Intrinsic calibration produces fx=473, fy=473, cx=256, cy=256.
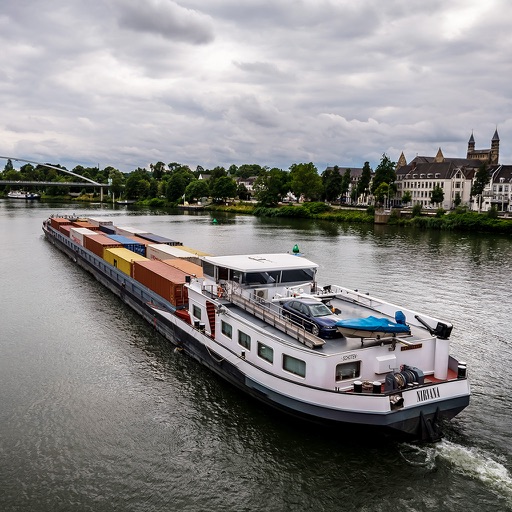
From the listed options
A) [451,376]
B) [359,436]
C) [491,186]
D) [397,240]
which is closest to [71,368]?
Answer: [359,436]

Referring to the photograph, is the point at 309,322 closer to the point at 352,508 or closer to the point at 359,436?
the point at 359,436

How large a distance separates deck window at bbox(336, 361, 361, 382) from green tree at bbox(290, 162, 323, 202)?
421ft

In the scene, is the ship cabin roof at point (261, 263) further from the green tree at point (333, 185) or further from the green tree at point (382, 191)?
the green tree at point (333, 185)

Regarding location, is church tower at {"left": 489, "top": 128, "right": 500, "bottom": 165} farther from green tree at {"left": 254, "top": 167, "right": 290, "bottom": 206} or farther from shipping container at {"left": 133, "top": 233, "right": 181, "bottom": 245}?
shipping container at {"left": 133, "top": 233, "right": 181, "bottom": 245}

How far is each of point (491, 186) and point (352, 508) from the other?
125 meters

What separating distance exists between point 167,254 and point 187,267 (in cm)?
636

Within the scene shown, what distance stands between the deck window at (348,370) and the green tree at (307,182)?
128 m

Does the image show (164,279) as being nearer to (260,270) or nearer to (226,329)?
(226,329)

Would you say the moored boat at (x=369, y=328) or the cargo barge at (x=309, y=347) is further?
the moored boat at (x=369, y=328)

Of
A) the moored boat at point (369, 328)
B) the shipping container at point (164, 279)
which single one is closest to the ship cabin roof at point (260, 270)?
the shipping container at point (164, 279)

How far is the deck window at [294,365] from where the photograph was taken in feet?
53.3

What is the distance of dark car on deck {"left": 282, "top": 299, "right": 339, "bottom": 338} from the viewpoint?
17.4 m

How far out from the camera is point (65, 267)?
47094 mm

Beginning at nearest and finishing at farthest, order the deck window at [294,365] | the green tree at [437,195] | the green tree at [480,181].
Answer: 1. the deck window at [294,365]
2. the green tree at [480,181]
3. the green tree at [437,195]
